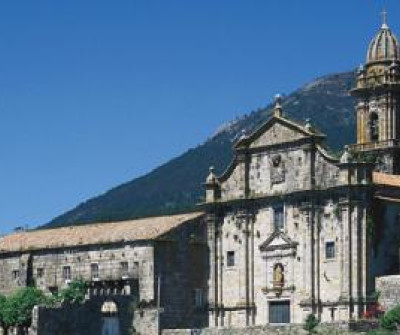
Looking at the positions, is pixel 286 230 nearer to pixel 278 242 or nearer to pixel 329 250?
pixel 278 242

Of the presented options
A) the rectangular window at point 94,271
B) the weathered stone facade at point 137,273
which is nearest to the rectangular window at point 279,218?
the weathered stone facade at point 137,273

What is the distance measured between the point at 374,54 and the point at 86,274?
26.6m

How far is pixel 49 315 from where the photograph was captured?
265ft

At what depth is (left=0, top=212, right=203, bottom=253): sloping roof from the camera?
290 ft

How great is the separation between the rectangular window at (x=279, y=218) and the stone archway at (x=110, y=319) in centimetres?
1189

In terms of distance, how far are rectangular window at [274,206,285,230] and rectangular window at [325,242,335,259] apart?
4.45m

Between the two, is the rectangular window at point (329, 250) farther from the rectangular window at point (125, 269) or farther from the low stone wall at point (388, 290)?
the rectangular window at point (125, 269)

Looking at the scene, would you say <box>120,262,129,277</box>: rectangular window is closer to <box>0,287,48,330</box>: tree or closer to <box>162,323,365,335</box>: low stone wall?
<box>0,287,48,330</box>: tree

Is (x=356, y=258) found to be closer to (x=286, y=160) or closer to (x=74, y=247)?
(x=286, y=160)

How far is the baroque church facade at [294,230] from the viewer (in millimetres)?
77812

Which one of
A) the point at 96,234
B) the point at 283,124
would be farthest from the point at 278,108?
the point at 96,234

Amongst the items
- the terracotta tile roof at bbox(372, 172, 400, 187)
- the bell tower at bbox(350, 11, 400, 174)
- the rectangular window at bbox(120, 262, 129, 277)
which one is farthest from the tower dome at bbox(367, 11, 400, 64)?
the rectangular window at bbox(120, 262, 129, 277)

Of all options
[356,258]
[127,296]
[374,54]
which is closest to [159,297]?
[127,296]

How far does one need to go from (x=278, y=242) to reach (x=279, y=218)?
1557mm
